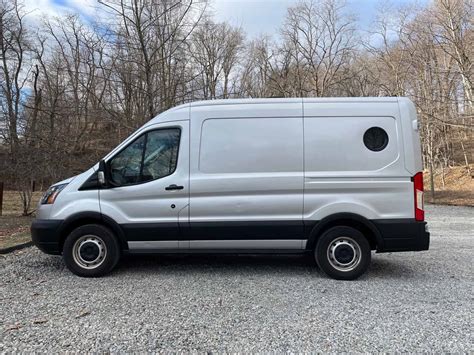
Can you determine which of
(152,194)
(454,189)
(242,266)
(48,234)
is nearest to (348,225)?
(242,266)

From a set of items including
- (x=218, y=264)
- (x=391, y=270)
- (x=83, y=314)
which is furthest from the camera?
(x=218, y=264)

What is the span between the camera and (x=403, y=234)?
17.6 ft

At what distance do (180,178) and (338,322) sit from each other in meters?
2.65

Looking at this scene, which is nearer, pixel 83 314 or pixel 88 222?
pixel 83 314

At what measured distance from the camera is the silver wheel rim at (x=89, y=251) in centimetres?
557

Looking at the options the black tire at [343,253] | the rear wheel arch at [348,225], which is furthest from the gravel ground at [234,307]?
the rear wheel arch at [348,225]

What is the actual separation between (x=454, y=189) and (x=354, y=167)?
23.9 meters

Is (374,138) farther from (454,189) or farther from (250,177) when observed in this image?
(454,189)

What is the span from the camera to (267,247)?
218 inches

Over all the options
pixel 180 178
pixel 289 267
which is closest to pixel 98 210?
pixel 180 178

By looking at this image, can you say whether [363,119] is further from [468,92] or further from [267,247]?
[468,92]

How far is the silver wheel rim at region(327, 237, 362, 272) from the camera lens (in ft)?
18.0

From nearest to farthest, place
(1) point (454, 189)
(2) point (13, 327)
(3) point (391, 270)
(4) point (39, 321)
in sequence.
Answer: (2) point (13, 327) → (4) point (39, 321) → (3) point (391, 270) → (1) point (454, 189)

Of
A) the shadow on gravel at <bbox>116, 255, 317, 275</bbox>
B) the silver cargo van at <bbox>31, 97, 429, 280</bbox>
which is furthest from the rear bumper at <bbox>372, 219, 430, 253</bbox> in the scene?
the shadow on gravel at <bbox>116, 255, 317, 275</bbox>
